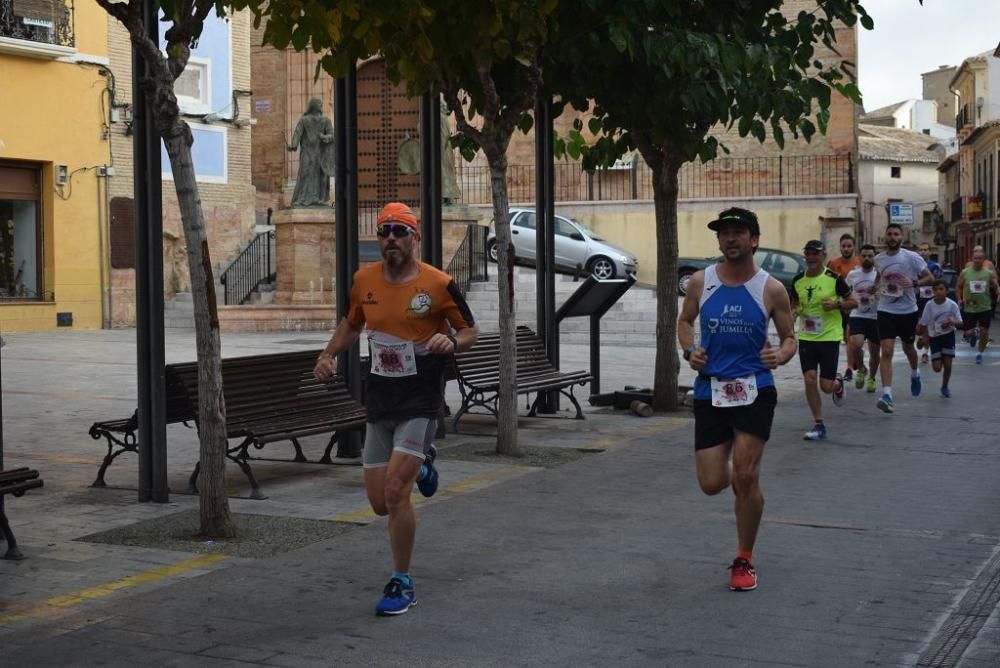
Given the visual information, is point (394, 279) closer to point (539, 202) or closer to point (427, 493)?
point (427, 493)

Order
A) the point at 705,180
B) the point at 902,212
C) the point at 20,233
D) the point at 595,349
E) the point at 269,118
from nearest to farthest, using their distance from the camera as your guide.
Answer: the point at 595,349 < the point at 20,233 < the point at 269,118 < the point at 705,180 < the point at 902,212

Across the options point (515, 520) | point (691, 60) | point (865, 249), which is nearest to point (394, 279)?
point (515, 520)

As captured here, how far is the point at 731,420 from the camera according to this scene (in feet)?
22.0

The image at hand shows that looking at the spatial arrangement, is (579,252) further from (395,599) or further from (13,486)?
(395,599)

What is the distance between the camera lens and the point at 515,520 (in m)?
8.41

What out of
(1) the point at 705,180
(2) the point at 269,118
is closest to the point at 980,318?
(1) the point at 705,180

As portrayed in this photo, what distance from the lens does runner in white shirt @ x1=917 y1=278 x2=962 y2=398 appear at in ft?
54.9

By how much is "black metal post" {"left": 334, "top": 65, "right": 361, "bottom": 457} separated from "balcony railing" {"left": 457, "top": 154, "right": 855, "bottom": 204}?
96.5 ft

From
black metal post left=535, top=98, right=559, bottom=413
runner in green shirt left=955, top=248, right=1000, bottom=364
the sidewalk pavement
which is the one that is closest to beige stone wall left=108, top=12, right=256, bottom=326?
runner in green shirt left=955, top=248, right=1000, bottom=364

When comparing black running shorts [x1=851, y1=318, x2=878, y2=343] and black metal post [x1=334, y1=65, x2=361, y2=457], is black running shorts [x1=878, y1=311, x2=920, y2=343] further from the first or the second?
black metal post [x1=334, y1=65, x2=361, y2=457]

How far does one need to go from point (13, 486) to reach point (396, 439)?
2022 mm

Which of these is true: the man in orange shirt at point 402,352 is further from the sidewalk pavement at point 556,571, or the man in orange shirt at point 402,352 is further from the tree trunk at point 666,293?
the tree trunk at point 666,293

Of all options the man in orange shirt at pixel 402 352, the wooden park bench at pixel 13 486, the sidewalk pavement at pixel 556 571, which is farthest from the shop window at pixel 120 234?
the man in orange shirt at pixel 402 352

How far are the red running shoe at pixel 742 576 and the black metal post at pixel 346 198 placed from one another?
478 centimetres
